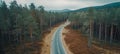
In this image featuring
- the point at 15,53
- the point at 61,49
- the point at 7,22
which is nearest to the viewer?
the point at 15,53

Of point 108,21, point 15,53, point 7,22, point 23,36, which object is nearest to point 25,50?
point 15,53

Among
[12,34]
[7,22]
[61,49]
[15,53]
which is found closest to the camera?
[15,53]

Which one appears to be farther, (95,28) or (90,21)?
(95,28)

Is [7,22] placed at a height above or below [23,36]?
above

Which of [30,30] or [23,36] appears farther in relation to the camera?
[23,36]

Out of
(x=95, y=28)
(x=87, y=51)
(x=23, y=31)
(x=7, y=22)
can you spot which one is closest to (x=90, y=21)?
(x=87, y=51)

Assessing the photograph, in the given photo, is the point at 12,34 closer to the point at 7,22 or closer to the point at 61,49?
the point at 7,22

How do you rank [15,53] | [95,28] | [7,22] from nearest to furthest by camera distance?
[15,53]
[7,22]
[95,28]

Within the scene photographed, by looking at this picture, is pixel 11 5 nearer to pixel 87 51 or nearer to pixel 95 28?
pixel 87 51

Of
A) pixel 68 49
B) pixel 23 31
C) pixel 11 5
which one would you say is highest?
pixel 11 5
